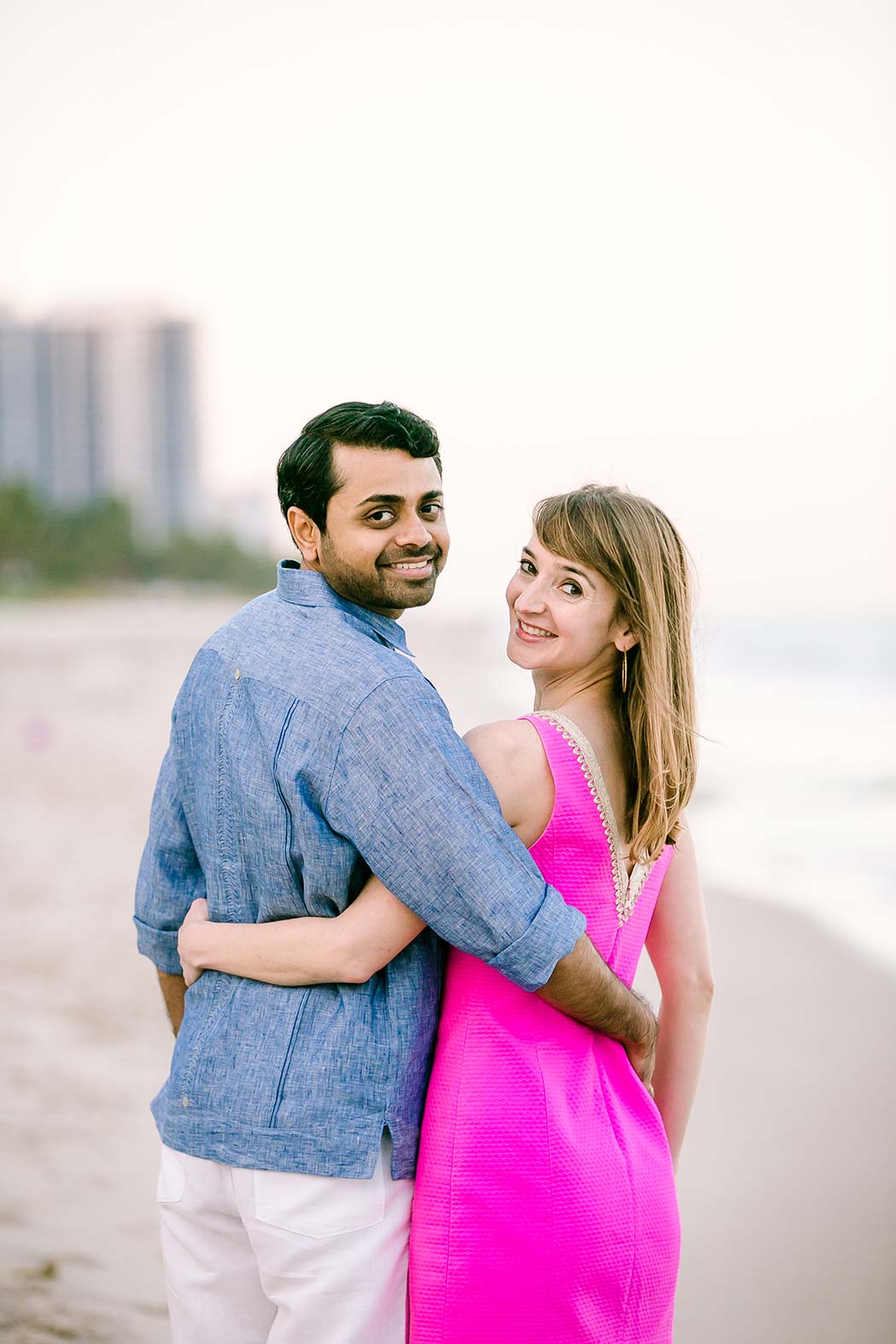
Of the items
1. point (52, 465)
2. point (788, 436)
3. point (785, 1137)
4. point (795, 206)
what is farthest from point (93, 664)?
point (52, 465)

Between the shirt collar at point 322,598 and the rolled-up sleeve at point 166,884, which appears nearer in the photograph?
the shirt collar at point 322,598

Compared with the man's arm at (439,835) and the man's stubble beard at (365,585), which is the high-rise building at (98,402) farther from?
the man's arm at (439,835)

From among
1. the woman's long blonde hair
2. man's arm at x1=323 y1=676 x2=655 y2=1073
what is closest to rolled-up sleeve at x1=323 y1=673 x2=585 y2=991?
man's arm at x1=323 y1=676 x2=655 y2=1073

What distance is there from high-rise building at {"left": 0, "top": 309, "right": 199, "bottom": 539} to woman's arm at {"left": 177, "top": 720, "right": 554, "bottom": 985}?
164 feet

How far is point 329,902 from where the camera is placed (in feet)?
5.67

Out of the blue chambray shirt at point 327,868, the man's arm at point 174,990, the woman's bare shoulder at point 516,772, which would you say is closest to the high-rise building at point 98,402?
the man's arm at point 174,990

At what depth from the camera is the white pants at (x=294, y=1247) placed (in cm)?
167

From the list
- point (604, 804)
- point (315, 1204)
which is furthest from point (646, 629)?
point (315, 1204)

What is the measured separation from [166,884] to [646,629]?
2.88 ft

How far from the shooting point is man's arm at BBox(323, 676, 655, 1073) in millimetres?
1604

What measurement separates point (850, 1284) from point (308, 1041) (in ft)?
8.97

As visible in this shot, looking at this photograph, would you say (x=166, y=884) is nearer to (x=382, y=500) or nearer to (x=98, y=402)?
(x=382, y=500)

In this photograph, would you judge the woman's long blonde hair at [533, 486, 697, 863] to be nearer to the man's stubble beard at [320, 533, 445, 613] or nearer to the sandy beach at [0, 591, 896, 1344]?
the man's stubble beard at [320, 533, 445, 613]

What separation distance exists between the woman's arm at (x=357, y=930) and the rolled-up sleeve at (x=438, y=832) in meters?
0.06
